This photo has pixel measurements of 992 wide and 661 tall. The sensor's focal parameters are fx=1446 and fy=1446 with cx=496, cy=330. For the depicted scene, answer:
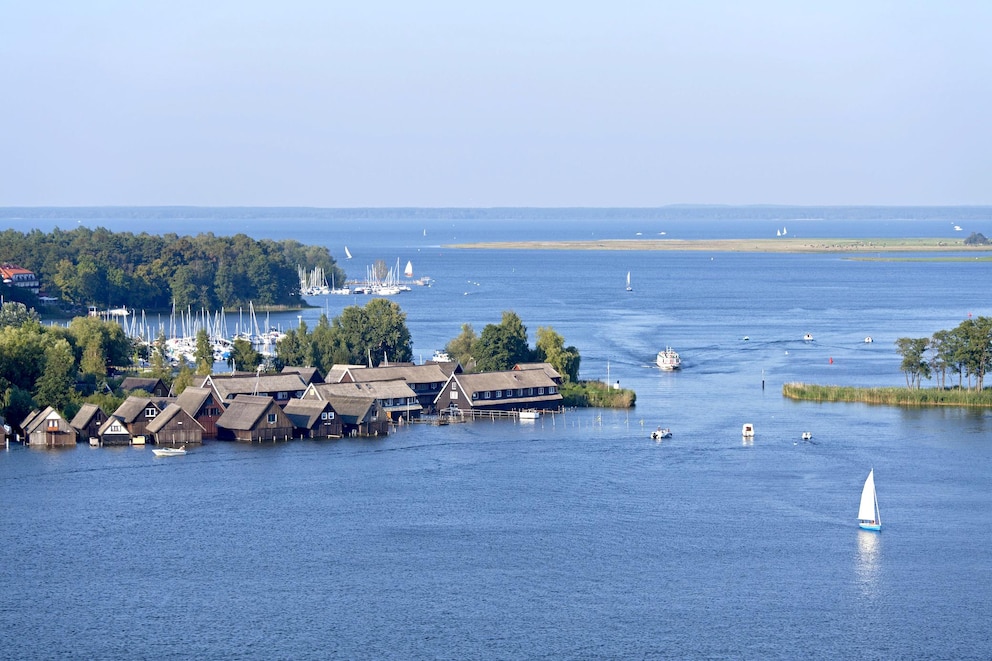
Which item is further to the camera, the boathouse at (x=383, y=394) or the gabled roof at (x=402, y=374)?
the gabled roof at (x=402, y=374)

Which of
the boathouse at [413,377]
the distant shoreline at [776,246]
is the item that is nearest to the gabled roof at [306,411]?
the boathouse at [413,377]

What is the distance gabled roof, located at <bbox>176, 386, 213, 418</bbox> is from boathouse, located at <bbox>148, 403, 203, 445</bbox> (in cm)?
56

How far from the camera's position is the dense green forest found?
74.6 metres

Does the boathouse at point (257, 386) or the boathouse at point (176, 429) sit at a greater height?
the boathouse at point (257, 386)

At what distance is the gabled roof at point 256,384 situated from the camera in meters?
37.2

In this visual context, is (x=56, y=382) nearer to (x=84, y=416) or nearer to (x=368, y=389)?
(x=84, y=416)

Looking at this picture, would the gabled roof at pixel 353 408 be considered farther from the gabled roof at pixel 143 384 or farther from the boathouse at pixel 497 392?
the gabled roof at pixel 143 384

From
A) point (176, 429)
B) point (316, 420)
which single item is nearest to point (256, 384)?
point (316, 420)

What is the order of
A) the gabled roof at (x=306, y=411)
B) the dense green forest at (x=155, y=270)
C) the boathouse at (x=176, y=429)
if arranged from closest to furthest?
the boathouse at (x=176, y=429)
the gabled roof at (x=306, y=411)
the dense green forest at (x=155, y=270)

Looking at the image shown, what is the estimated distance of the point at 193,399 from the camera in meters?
35.9

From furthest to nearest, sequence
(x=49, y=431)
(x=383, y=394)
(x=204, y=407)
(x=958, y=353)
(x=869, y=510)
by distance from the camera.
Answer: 1. (x=958, y=353)
2. (x=383, y=394)
3. (x=204, y=407)
4. (x=49, y=431)
5. (x=869, y=510)

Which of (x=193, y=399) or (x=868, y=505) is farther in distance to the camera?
(x=193, y=399)

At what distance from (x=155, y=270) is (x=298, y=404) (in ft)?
145

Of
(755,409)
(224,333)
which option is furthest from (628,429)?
(224,333)
